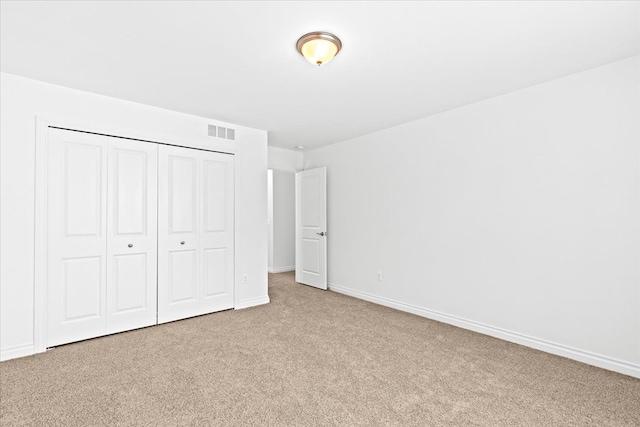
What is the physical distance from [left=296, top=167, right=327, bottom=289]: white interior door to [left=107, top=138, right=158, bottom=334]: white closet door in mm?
2629

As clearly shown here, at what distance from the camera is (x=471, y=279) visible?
3506 millimetres

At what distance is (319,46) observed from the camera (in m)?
2.22

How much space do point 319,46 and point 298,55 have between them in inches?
11.9

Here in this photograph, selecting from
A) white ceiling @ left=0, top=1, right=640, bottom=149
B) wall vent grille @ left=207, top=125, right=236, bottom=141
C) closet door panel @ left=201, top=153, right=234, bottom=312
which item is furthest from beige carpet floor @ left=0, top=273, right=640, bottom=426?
white ceiling @ left=0, top=1, right=640, bottom=149

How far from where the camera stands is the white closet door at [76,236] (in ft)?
9.81

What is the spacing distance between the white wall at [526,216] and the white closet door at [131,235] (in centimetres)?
295

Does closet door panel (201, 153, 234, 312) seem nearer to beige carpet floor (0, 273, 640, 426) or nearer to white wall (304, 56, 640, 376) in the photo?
beige carpet floor (0, 273, 640, 426)

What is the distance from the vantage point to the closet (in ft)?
9.98

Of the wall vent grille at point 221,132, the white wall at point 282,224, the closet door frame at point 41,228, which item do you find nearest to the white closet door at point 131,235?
the closet door frame at point 41,228

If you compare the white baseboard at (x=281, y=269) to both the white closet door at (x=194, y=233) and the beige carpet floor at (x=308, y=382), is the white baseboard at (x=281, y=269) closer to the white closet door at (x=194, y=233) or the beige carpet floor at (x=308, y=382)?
the white closet door at (x=194, y=233)

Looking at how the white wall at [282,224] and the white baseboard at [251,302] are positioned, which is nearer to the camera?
the white baseboard at [251,302]

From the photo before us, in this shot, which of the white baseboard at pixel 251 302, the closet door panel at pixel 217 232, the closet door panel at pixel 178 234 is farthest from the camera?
the white baseboard at pixel 251 302

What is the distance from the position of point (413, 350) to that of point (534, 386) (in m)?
0.94

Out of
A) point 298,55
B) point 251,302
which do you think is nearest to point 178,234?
point 251,302
